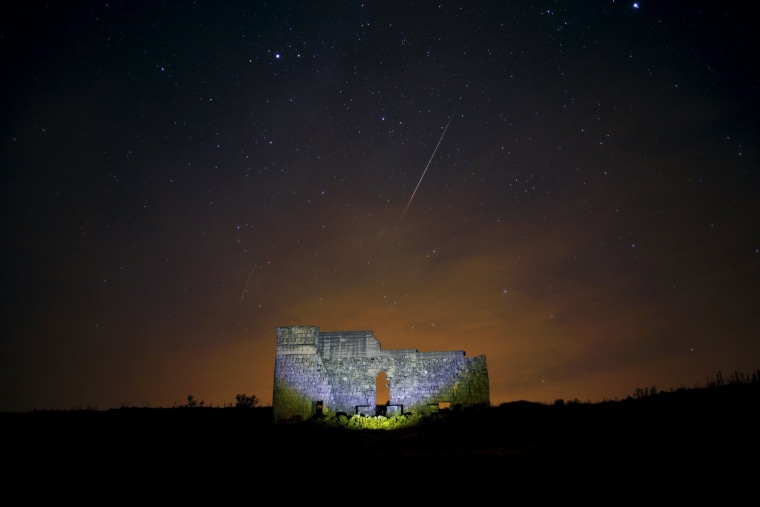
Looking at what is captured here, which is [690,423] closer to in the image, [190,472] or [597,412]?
[597,412]

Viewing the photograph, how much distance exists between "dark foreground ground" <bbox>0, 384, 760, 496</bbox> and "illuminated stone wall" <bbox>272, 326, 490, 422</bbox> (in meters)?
1.36

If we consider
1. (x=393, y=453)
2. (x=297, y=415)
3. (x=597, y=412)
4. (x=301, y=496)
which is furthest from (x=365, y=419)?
(x=301, y=496)

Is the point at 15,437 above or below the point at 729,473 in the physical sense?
below

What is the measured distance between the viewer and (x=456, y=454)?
13305 mm

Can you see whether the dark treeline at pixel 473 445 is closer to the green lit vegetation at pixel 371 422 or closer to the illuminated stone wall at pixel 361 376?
the green lit vegetation at pixel 371 422

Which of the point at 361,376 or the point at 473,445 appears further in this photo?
the point at 361,376

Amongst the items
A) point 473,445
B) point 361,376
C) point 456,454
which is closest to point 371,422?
point 361,376

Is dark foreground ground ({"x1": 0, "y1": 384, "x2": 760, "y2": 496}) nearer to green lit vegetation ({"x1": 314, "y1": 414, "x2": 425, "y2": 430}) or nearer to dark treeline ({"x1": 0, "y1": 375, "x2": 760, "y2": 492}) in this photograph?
dark treeline ({"x1": 0, "y1": 375, "x2": 760, "y2": 492})

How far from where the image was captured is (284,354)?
23703mm

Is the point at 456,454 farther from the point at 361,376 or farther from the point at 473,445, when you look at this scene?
the point at 361,376

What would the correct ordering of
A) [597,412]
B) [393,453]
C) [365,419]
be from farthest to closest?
[365,419]
[597,412]
[393,453]

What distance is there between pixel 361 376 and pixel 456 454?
10601 millimetres

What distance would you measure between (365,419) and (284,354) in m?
5.63

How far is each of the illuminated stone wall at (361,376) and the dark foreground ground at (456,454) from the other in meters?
1.36
